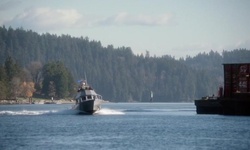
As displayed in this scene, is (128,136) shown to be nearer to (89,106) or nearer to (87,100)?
(87,100)

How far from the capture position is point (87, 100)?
131375 millimetres

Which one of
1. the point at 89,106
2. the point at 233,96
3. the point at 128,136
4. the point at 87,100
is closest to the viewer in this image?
the point at 128,136

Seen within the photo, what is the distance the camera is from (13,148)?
73.3 metres

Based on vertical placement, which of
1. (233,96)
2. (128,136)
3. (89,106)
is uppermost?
(233,96)

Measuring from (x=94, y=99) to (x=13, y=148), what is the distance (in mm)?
57993

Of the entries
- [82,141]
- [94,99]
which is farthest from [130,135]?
A: [94,99]

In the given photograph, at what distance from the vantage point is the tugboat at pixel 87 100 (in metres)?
131

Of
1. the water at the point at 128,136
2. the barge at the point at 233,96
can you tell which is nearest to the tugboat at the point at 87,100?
the water at the point at 128,136

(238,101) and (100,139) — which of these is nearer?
(100,139)

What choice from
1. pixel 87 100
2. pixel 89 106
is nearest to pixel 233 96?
pixel 87 100

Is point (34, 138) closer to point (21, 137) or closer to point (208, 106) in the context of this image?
point (21, 137)

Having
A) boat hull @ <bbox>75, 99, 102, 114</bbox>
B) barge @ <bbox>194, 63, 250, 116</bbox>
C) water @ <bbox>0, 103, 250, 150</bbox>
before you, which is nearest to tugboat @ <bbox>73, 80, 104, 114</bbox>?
boat hull @ <bbox>75, 99, 102, 114</bbox>

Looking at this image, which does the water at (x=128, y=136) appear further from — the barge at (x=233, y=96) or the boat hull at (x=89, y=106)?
the boat hull at (x=89, y=106)

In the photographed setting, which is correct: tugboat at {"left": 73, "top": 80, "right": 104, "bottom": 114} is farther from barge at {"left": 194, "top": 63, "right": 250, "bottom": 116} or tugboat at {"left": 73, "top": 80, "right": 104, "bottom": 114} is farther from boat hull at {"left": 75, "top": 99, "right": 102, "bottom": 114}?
barge at {"left": 194, "top": 63, "right": 250, "bottom": 116}
